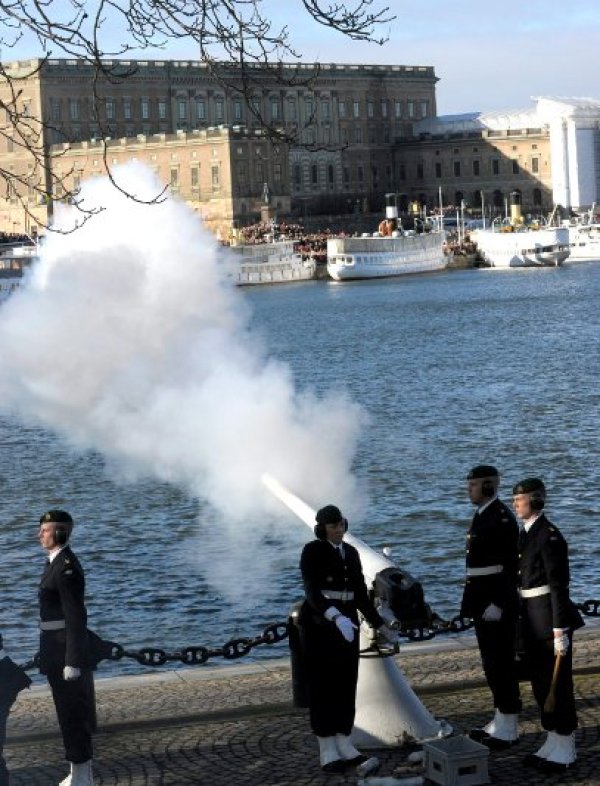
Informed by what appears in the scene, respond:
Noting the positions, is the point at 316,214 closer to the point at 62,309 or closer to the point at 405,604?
the point at 62,309

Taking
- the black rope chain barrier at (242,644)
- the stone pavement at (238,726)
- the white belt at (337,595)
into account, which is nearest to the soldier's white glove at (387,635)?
the black rope chain barrier at (242,644)

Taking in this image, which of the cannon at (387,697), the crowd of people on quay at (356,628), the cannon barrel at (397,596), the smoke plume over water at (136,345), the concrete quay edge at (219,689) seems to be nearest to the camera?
the crowd of people on quay at (356,628)

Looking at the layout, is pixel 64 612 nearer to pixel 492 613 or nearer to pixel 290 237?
pixel 492 613

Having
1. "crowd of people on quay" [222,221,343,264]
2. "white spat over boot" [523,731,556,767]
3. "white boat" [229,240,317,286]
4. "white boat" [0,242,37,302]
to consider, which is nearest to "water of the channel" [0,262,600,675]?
"white spat over boot" [523,731,556,767]

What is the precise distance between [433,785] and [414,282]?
330 ft

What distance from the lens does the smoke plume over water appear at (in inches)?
1276

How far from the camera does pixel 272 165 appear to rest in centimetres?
13738

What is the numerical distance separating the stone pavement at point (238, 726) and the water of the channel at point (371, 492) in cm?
427

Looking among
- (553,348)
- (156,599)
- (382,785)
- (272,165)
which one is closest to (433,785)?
(382,785)

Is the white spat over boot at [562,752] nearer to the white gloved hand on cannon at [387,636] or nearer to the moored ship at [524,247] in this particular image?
the white gloved hand on cannon at [387,636]

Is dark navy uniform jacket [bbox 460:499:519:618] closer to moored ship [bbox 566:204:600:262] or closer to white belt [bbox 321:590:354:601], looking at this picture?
white belt [bbox 321:590:354:601]

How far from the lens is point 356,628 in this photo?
34.9ft

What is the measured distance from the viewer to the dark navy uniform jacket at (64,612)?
10.2m

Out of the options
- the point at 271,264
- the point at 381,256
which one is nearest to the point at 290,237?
the point at 271,264
